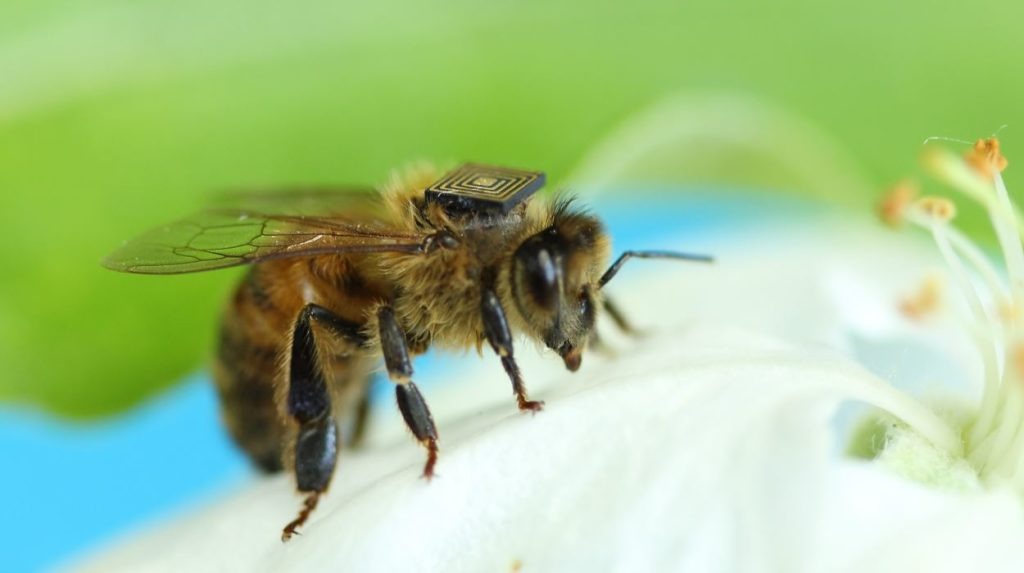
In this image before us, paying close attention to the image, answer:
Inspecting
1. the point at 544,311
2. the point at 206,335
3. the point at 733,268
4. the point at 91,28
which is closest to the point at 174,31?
the point at 91,28

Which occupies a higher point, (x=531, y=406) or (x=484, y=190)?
(x=484, y=190)

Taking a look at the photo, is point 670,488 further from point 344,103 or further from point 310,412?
point 344,103

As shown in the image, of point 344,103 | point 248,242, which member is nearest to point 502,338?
point 248,242

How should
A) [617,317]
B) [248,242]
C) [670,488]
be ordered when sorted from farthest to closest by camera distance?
[617,317]
[248,242]
[670,488]

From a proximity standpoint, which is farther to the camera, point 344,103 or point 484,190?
point 344,103

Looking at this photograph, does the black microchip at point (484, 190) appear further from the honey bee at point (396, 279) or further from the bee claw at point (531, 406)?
the bee claw at point (531, 406)

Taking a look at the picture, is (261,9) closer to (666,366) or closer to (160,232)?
(160,232)

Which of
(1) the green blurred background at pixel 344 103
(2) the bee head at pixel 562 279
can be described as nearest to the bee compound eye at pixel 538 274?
(2) the bee head at pixel 562 279
